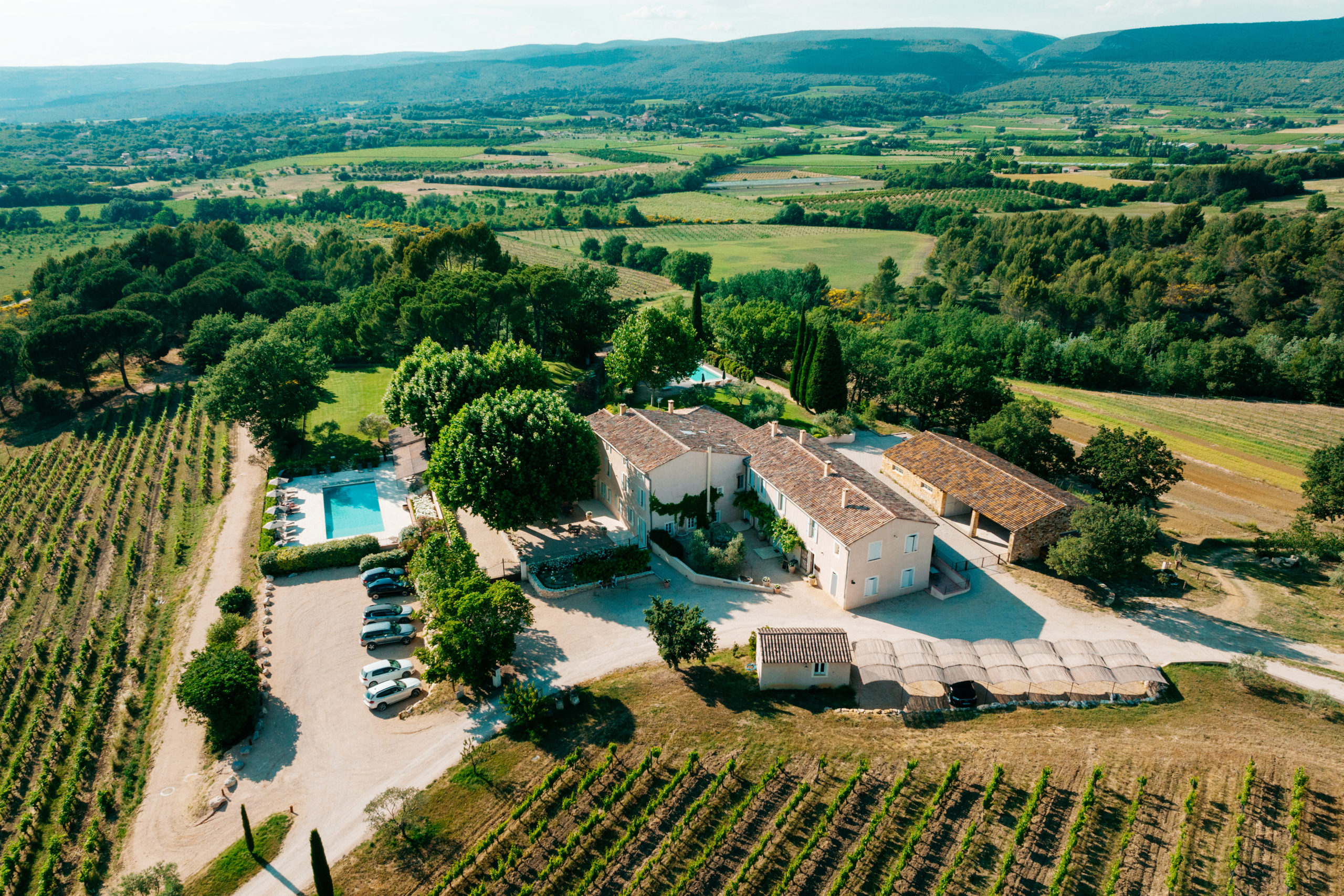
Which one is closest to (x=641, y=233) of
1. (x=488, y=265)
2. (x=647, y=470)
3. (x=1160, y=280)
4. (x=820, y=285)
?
(x=820, y=285)

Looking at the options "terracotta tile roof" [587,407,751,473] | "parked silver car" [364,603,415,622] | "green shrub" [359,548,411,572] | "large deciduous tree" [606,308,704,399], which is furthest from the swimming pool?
"parked silver car" [364,603,415,622]

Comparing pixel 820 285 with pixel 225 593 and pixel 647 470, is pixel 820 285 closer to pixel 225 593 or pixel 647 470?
pixel 647 470

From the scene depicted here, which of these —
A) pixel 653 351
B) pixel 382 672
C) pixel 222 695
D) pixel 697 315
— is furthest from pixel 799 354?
pixel 222 695

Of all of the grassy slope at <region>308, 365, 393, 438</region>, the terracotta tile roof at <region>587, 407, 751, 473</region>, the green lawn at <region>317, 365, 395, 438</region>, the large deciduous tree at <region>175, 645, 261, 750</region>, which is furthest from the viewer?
the grassy slope at <region>308, 365, 393, 438</region>

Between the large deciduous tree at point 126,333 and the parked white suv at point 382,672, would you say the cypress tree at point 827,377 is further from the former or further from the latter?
the large deciduous tree at point 126,333

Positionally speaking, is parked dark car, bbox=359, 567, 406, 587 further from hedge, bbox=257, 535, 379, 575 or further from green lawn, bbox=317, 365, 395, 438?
green lawn, bbox=317, 365, 395, 438

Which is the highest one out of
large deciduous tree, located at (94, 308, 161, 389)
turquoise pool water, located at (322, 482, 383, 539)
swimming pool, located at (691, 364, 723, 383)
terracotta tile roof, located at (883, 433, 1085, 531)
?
large deciduous tree, located at (94, 308, 161, 389)
